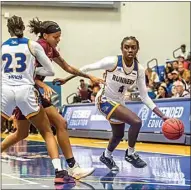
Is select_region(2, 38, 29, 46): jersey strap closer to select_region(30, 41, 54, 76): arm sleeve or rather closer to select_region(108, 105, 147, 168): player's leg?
select_region(30, 41, 54, 76): arm sleeve

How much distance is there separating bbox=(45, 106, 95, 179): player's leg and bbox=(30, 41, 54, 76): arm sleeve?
0.42 metres

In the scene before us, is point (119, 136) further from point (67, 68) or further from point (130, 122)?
point (67, 68)

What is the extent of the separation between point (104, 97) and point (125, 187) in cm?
228

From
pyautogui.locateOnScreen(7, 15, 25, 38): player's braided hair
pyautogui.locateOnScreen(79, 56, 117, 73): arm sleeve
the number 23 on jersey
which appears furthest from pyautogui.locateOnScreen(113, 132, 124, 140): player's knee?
pyautogui.locateOnScreen(7, 15, 25, 38): player's braided hair

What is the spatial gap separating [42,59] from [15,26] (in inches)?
8.3

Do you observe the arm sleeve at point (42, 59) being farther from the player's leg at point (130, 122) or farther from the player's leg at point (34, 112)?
the player's leg at point (130, 122)

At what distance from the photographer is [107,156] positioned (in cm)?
346

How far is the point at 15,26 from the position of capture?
109 inches

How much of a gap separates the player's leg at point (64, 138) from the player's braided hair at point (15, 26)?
0.61 meters

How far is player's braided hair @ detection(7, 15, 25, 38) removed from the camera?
2.74 m

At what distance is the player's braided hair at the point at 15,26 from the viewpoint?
274 cm

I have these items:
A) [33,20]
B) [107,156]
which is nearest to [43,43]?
[33,20]

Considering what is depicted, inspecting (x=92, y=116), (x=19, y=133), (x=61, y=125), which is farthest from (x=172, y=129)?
(x=92, y=116)

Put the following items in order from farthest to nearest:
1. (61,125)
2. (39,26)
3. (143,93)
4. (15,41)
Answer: (61,125), (143,93), (15,41), (39,26)
